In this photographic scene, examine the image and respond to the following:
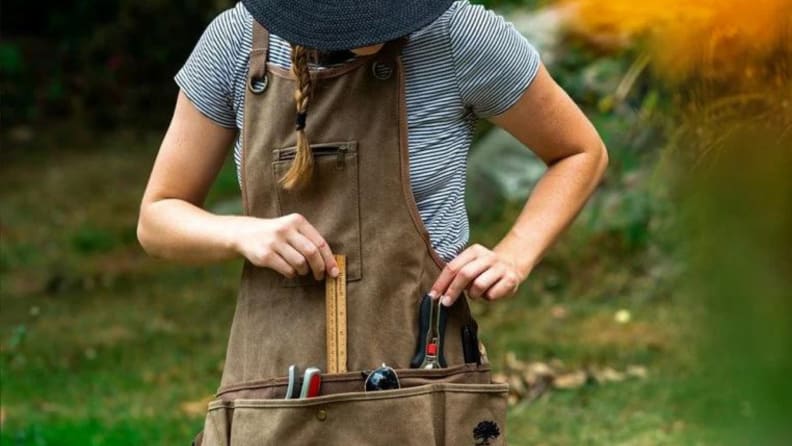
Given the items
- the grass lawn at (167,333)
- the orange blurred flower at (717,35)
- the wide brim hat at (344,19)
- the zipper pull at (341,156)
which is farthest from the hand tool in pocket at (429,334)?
the grass lawn at (167,333)

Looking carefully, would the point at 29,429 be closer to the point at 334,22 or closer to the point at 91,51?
the point at 334,22

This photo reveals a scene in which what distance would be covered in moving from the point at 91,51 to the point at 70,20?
1.28ft

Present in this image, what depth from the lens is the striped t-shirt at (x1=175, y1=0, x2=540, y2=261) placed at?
198cm

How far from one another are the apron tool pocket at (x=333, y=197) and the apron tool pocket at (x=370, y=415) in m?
0.17

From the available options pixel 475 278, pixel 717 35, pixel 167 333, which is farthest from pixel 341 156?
pixel 167 333

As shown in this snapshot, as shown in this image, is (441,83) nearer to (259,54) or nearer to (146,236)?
(259,54)

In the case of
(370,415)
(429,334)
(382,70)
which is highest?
(382,70)

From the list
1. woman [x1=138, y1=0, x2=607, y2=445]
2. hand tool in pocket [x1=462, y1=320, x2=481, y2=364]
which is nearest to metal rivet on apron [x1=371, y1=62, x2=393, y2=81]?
woman [x1=138, y1=0, x2=607, y2=445]

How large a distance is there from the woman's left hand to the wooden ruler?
131mm

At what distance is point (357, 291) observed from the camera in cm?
193

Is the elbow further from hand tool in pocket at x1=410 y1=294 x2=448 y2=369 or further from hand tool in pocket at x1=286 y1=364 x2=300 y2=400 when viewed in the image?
hand tool in pocket at x1=410 y1=294 x2=448 y2=369

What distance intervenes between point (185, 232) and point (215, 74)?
245mm

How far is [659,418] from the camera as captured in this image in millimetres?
4730

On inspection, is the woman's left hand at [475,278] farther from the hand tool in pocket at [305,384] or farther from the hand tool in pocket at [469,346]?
the hand tool in pocket at [305,384]
